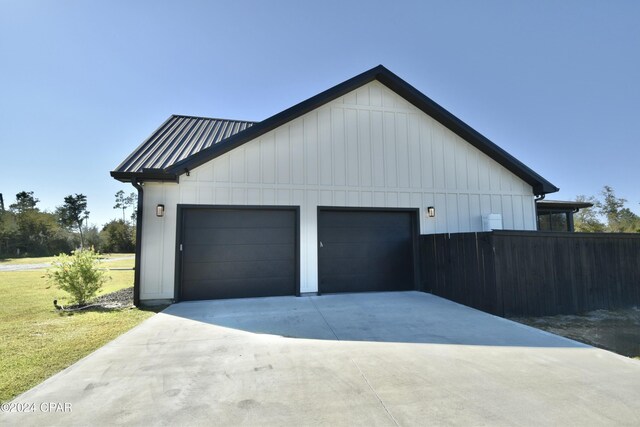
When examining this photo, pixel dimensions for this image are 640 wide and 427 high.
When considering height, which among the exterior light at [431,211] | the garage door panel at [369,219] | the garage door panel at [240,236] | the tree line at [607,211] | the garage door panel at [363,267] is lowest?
the garage door panel at [363,267]

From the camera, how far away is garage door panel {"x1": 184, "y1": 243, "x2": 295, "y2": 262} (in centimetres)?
670

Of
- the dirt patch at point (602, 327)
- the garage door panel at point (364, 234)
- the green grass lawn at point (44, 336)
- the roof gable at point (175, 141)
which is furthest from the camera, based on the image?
the garage door panel at point (364, 234)

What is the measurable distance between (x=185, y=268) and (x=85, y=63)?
6338 millimetres

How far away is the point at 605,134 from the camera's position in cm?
1510

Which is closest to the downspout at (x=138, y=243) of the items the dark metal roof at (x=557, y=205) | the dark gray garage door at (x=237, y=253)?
the dark gray garage door at (x=237, y=253)

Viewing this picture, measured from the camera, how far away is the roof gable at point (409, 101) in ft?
21.9

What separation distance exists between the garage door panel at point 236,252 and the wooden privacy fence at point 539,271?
3.85 m

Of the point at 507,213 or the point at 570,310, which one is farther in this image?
the point at 507,213

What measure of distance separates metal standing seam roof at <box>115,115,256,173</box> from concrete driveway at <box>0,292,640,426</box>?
3790 mm

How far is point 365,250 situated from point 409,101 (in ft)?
14.6

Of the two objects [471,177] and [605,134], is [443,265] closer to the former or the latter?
[471,177]

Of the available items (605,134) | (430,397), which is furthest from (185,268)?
(605,134)

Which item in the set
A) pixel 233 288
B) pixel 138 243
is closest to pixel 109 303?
pixel 138 243

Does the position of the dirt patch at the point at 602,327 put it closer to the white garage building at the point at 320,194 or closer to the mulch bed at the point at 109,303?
the white garage building at the point at 320,194
